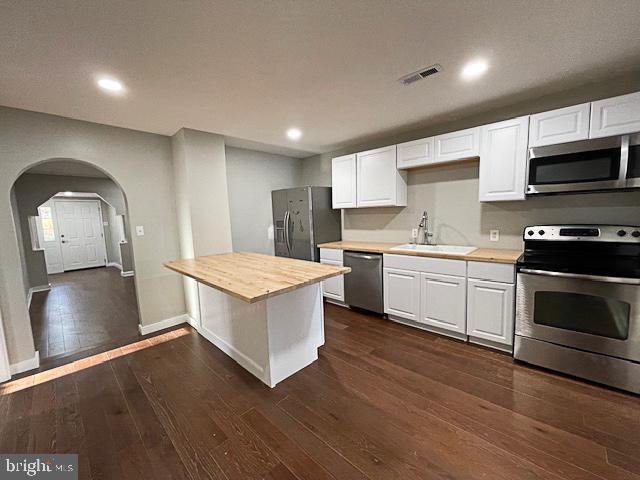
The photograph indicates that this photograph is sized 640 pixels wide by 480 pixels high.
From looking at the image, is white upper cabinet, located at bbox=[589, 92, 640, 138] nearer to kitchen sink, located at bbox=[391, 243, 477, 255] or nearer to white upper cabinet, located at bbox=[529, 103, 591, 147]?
white upper cabinet, located at bbox=[529, 103, 591, 147]

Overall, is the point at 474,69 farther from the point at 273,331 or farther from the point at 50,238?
the point at 50,238

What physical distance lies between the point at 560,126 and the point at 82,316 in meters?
6.07

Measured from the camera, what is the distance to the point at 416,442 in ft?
5.02

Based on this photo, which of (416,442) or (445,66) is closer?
(416,442)

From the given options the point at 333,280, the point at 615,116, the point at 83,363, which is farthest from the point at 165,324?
the point at 615,116

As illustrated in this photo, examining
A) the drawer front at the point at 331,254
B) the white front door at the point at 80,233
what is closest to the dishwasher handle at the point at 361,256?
the drawer front at the point at 331,254

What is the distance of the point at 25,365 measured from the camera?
242 centimetres

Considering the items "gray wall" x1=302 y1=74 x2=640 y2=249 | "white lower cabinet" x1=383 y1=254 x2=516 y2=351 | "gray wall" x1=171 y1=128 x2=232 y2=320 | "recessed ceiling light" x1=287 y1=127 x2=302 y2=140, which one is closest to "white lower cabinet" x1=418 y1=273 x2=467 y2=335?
"white lower cabinet" x1=383 y1=254 x2=516 y2=351

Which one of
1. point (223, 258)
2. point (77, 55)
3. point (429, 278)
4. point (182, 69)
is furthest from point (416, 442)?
point (77, 55)

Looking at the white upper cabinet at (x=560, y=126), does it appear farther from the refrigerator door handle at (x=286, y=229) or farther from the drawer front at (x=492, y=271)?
the refrigerator door handle at (x=286, y=229)

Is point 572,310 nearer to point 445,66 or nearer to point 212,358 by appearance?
point 445,66

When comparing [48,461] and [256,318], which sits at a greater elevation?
[256,318]

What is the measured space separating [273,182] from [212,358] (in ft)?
9.71

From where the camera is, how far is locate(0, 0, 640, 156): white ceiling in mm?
1326
